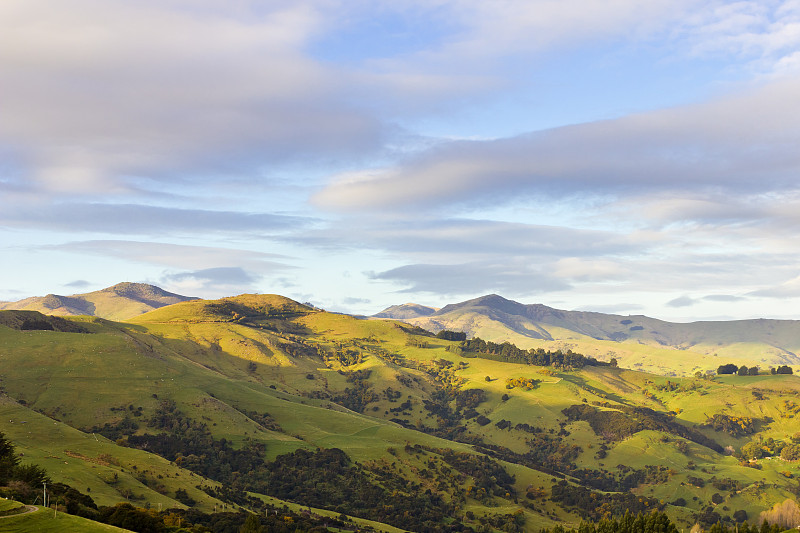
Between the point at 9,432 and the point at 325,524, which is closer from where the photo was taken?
the point at 9,432

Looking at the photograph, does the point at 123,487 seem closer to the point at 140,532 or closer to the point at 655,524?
the point at 140,532

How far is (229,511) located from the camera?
507ft

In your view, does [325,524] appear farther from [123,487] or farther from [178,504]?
[123,487]

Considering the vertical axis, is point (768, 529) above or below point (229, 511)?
above

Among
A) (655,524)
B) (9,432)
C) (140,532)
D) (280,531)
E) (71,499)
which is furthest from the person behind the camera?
(9,432)

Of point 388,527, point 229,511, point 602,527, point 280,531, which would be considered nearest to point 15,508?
point 280,531

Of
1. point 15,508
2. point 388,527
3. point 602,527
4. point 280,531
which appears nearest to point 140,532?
point 15,508

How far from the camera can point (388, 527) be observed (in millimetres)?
189875

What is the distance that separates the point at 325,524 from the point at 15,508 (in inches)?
4492

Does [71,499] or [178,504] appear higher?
[71,499]

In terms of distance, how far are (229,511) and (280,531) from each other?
19.1m

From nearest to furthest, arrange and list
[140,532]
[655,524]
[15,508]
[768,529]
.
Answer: [15,508] < [140,532] < [768,529] < [655,524]

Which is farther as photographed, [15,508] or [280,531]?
[280,531]

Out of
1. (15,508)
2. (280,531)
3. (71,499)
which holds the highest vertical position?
(15,508)
